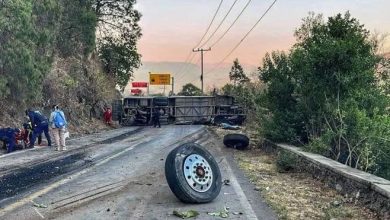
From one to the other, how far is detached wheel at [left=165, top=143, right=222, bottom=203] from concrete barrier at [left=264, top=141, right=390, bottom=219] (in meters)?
2.49

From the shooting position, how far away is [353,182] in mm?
8484

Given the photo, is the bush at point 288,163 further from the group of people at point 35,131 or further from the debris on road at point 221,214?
the group of people at point 35,131

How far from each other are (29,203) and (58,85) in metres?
23.2

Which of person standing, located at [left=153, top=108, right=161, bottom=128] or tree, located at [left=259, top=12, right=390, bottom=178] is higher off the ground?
tree, located at [left=259, top=12, right=390, bottom=178]

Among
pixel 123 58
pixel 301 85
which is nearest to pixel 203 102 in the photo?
pixel 123 58

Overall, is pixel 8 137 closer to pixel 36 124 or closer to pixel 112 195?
pixel 36 124

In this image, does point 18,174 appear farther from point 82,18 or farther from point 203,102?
point 203,102

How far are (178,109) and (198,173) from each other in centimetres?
3177

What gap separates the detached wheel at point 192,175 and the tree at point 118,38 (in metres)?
38.1

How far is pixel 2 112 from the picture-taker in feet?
72.0

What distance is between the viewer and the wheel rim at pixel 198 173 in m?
7.98

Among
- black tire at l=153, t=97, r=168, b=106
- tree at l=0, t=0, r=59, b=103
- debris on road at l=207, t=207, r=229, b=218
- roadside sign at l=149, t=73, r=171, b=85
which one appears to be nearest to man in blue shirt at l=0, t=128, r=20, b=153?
tree at l=0, t=0, r=59, b=103

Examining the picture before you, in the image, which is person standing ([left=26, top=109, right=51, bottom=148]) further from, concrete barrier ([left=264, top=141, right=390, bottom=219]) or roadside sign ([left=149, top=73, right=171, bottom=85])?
roadside sign ([left=149, top=73, right=171, bottom=85])

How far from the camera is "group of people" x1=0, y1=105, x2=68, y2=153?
661 inches
